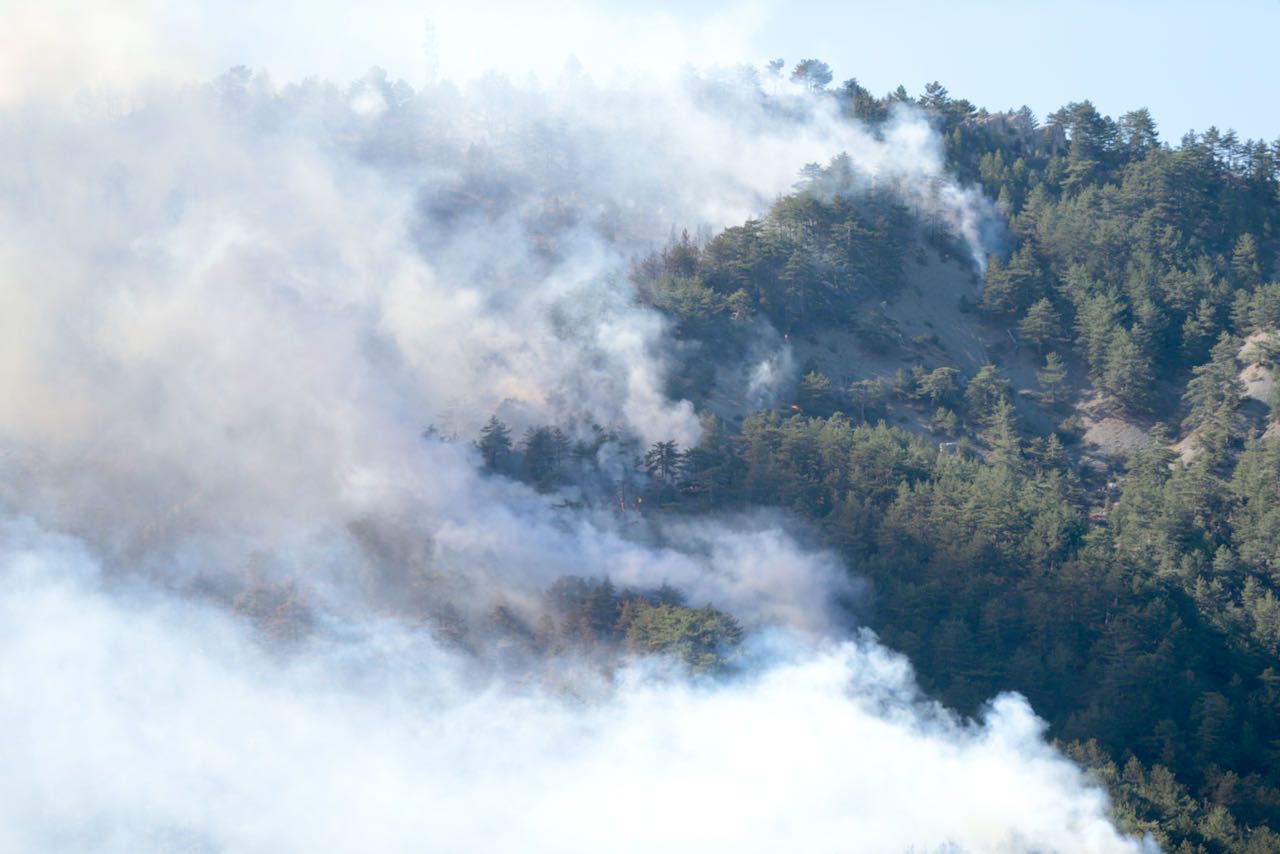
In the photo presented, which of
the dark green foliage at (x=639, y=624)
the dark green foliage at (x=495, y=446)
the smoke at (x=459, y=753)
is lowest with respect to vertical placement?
the smoke at (x=459, y=753)

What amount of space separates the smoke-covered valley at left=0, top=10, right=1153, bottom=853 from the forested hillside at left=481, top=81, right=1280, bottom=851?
327 centimetres

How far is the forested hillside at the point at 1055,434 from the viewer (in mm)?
57688

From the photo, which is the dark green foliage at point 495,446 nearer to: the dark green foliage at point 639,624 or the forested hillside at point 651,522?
the forested hillside at point 651,522

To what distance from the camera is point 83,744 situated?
165 ft

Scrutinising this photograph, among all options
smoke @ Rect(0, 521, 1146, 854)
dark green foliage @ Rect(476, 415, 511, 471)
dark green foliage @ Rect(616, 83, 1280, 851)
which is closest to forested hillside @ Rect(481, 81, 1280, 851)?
dark green foliage @ Rect(616, 83, 1280, 851)

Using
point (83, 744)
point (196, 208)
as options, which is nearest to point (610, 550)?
point (83, 744)

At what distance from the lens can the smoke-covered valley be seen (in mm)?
47906

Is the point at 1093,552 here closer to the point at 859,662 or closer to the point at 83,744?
the point at 859,662

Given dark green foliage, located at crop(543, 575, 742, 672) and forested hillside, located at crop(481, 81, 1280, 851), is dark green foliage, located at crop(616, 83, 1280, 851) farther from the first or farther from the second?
dark green foliage, located at crop(543, 575, 742, 672)

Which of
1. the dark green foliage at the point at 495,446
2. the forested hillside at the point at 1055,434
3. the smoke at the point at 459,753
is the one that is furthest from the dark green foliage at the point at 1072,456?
the dark green foliage at the point at 495,446

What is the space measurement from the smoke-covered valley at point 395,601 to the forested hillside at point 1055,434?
3.27 m

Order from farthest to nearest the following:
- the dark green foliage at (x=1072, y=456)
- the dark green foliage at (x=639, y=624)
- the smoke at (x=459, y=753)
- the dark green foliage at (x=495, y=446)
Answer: the dark green foliage at (x=495, y=446)
the dark green foliage at (x=1072, y=456)
the dark green foliage at (x=639, y=624)
the smoke at (x=459, y=753)

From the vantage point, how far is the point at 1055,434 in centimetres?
8006

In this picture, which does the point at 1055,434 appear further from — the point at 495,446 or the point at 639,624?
the point at 639,624
